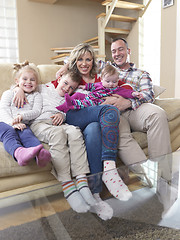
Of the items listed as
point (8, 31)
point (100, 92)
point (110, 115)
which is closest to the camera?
point (110, 115)

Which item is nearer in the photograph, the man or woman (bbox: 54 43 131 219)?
woman (bbox: 54 43 131 219)

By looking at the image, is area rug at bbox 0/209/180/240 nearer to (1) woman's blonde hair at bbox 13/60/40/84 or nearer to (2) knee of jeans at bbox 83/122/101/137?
(2) knee of jeans at bbox 83/122/101/137

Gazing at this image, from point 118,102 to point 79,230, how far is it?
1030mm

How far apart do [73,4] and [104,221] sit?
423 cm

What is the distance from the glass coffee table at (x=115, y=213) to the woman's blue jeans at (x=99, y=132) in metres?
0.34

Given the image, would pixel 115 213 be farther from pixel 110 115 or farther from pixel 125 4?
pixel 125 4

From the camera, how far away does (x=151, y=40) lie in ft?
13.3

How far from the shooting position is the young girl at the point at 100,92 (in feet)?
5.24

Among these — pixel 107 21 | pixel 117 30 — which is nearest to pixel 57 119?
pixel 107 21

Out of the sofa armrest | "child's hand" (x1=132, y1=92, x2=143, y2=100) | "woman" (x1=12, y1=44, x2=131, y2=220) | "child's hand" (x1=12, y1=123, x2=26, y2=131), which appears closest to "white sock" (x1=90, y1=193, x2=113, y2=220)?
"woman" (x1=12, y1=44, x2=131, y2=220)

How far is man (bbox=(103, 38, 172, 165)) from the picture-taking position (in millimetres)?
1526

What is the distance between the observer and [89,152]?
1.40m

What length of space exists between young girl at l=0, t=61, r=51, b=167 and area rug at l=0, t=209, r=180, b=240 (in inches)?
15.5

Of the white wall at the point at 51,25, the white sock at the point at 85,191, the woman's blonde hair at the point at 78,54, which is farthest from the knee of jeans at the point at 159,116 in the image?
the white wall at the point at 51,25
